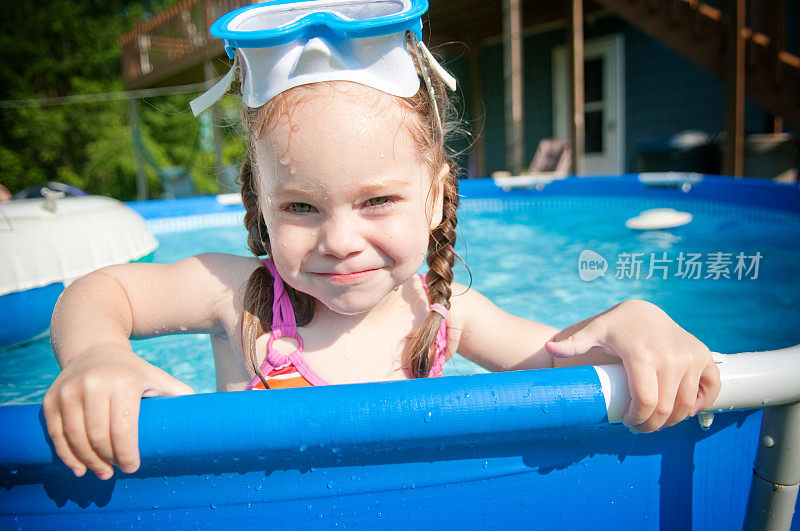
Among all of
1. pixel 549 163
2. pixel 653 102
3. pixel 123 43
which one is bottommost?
pixel 549 163

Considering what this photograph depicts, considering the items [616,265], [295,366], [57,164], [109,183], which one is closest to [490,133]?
[616,265]

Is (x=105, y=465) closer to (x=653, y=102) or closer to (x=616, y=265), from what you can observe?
(x=616, y=265)

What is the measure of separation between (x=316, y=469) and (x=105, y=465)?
0.32 meters

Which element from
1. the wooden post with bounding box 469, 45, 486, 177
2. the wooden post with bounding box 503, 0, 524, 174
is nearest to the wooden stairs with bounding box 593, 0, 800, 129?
the wooden post with bounding box 503, 0, 524, 174

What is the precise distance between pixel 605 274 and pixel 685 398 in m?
3.09

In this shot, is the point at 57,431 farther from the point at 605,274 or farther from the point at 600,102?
the point at 600,102

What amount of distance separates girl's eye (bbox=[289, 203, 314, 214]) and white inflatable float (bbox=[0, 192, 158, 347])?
269 centimetres

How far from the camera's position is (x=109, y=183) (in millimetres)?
19391

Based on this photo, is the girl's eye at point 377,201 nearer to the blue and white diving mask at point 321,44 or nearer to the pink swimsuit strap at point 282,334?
the blue and white diving mask at point 321,44

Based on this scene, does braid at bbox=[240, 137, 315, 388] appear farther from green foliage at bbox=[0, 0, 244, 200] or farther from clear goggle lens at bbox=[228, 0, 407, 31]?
green foliage at bbox=[0, 0, 244, 200]

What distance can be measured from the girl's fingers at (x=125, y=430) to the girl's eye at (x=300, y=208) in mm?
467

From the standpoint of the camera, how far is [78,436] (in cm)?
86

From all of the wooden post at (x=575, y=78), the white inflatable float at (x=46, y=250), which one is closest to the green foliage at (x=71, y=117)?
the wooden post at (x=575, y=78)

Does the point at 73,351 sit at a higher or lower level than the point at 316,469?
higher
